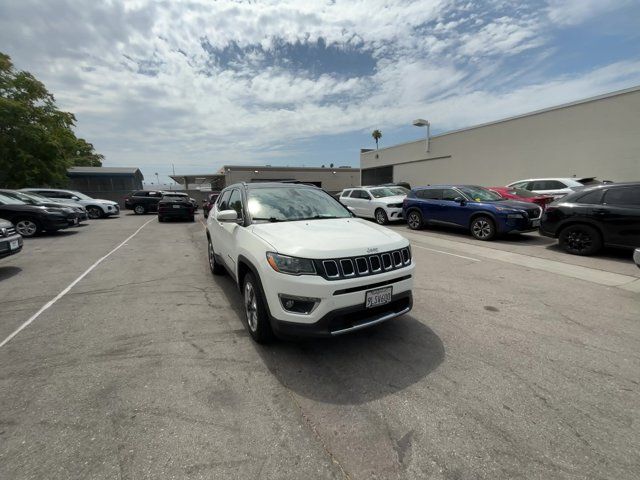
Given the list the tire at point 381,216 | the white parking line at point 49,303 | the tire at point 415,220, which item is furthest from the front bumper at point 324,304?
the tire at point 381,216

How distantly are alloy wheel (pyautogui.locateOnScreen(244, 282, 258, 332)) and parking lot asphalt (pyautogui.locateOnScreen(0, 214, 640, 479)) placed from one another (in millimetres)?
198

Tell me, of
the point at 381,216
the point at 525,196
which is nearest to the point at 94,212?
the point at 381,216

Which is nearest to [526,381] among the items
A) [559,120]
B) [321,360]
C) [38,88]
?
[321,360]

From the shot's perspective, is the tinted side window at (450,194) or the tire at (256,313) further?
the tinted side window at (450,194)

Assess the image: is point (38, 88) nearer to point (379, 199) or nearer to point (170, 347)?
point (379, 199)

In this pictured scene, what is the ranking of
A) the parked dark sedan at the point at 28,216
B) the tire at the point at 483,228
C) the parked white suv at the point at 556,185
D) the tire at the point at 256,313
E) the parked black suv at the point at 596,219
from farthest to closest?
the parked white suv at the point at 556,185 < the parked dark sedan at the point at 28,216 < the tire at the point at 483,228 < the parked black suv at the point at 596,219 < the tire at the point at 256,313

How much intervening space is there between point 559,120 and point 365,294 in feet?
58.5

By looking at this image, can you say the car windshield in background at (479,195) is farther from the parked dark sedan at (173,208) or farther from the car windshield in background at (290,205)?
the parked dark sedan at (173,208)

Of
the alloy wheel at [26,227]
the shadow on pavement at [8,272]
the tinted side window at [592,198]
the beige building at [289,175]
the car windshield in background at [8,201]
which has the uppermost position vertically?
the beige building at [289,175]

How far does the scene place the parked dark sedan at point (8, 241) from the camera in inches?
227

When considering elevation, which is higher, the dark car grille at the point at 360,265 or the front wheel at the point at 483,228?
the dark car grille at the point at 360,265

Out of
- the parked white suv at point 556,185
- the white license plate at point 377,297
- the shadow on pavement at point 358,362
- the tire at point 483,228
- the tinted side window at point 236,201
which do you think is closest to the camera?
the shadow on pavement at point 358,362

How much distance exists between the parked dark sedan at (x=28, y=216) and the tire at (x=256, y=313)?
1064cm

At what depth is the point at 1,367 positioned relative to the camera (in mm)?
2826
